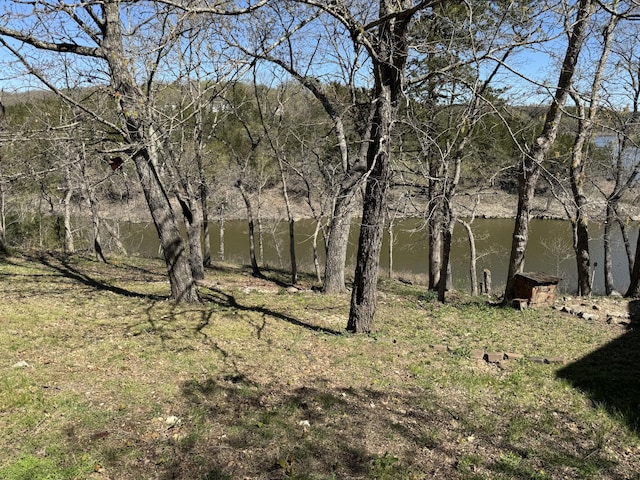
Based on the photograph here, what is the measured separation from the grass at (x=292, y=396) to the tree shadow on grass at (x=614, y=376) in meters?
0.03

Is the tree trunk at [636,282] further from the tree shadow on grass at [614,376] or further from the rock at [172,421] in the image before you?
the rock at [172,421]

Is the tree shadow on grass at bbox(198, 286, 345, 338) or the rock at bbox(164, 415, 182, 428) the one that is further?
the tree shadow on grass at bbox(198, 286, 345, 338)

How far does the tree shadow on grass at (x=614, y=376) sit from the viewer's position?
4.54 metres

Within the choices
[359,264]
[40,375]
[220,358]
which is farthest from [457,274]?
[40,375]

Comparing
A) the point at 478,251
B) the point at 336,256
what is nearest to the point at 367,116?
the point at 336,256

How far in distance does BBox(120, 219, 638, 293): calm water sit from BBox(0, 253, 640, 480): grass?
11149mm

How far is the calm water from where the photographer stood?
2000 centimetres

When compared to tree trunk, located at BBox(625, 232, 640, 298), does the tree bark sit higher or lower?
higher

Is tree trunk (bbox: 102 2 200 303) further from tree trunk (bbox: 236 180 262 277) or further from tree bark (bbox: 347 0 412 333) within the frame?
tree trunk (bbox: 236 180 262 277)

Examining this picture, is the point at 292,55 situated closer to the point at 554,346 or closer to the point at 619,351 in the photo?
the point at 554,346

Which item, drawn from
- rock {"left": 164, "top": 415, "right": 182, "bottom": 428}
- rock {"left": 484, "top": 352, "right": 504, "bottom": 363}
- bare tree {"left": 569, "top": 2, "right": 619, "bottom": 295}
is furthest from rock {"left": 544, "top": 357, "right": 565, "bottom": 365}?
rock {"left": 164, "top": 415, "right": 182, "bottom": 428}

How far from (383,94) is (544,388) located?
391cm

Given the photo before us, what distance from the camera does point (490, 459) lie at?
357 cm

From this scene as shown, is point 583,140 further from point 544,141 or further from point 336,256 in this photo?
point 336,256
